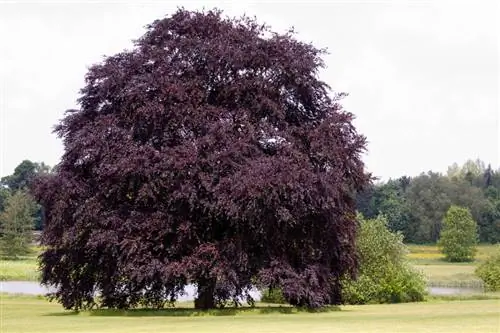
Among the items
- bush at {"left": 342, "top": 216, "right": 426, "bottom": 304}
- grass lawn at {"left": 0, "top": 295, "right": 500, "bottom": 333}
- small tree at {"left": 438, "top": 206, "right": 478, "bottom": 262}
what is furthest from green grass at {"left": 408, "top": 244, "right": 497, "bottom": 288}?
grass lawn at {"left": 0, "top": 295, "right": 500, "bottom": 333}

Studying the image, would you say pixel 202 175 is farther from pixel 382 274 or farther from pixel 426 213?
pixel 426 213

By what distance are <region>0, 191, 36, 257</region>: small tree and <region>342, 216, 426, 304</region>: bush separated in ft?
263

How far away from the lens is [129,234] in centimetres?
3516

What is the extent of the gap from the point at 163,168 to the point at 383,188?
14218 cm

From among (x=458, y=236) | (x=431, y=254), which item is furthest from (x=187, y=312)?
(x=431, y=254)

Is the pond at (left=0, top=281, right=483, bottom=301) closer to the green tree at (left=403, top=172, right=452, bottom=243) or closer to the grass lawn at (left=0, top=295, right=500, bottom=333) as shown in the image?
the grass lawn at (left=0, top=295, right=500, bottom=333)

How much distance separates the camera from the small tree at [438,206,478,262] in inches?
4427

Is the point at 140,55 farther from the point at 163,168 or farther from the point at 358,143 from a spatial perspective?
the point at 358,143

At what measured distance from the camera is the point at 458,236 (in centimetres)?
11388

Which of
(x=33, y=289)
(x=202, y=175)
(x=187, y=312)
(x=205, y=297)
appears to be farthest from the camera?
(x=33, y=289)

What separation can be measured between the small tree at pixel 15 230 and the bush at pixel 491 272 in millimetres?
75527

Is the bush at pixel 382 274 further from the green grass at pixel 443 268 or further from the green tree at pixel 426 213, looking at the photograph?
the green tree at pixel 426 213

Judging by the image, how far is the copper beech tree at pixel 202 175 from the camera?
1362 inches

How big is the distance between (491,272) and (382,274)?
59.6 feet
